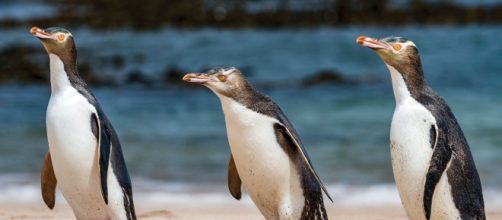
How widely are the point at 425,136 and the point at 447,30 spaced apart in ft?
73.9

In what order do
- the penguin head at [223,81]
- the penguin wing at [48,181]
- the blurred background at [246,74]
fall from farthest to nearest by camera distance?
the blurred background at [246,74] → the penguin wing at [48,181] → the penguin head at [223,81]

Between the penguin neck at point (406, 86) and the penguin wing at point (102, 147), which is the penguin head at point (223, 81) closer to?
the penguin wing at point (102, 147)

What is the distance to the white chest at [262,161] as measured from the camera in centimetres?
664

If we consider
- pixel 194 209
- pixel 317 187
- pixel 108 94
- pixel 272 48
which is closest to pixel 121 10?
pixel 272 48

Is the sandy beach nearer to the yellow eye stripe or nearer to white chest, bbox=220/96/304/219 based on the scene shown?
white chest, bbox=220/96/304/219

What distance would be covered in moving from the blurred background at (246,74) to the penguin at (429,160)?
3.12 m

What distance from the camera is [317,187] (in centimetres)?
686

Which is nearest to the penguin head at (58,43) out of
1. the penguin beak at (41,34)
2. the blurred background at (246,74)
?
the penguin beak at (41,34)

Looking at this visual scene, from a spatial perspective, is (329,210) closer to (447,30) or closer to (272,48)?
(272,48)

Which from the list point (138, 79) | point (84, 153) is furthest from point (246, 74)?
point (84, 153)

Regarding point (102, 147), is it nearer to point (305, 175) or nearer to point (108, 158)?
point (108, 158)

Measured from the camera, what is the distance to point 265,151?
21.9 ft

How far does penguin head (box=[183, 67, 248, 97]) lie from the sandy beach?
2060 mm

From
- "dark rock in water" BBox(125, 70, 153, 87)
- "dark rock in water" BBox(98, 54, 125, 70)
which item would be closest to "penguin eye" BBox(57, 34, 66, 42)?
"dark rock in water" BBox(125, 70, 153, 87)
